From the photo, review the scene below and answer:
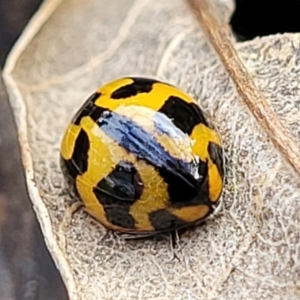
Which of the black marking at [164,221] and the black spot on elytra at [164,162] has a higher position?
the black spot on elytra at [164,162]

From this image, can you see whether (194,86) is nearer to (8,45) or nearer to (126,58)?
(126,58)

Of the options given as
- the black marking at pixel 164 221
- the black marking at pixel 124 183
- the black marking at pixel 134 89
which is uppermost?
the black marking at pixel 134 89

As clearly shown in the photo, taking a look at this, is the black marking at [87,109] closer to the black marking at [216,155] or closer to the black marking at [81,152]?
the black marking at [81,152]

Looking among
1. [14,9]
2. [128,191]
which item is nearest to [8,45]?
[14,9]

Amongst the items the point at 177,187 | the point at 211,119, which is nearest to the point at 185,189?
the point at 177,187

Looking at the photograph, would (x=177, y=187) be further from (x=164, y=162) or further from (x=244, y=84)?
(x=244, y=84)

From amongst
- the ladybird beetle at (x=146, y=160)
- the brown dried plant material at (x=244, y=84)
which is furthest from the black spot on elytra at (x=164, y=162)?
the brown dried plant material at (x=244, y=84)
